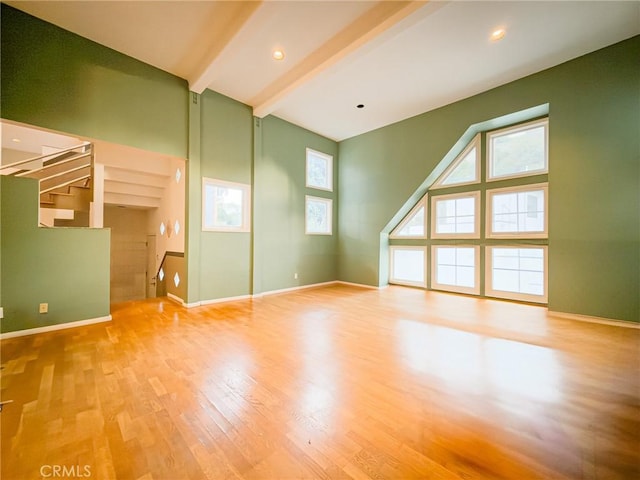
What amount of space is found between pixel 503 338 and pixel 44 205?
7845 millimetres

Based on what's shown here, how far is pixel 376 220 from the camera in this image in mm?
6152

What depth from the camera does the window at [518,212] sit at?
14.2ft

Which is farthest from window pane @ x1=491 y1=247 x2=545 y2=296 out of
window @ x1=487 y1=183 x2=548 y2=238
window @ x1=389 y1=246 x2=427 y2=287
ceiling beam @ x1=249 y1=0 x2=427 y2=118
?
ceiling beam @ x1=249 y1=0 x2=427 y2=118

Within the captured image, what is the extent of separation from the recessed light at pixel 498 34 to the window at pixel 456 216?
8.50 ft

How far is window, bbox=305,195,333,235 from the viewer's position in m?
6.29

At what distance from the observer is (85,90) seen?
133 inches

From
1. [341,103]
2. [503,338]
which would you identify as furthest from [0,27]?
[503,338]

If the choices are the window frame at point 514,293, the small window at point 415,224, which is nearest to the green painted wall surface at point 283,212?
the small window at point 415,224

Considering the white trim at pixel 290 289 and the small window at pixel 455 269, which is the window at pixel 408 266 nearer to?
the small window at pixel 455 269

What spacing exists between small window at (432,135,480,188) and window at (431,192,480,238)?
0.31m

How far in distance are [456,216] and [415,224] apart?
0.94 metres

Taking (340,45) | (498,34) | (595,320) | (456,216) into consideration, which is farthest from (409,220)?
(340,45)

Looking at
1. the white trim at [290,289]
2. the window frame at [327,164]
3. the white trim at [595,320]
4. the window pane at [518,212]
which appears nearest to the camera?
the white trim at [595,320]

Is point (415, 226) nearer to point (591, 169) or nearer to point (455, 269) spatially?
point (455, 269)
